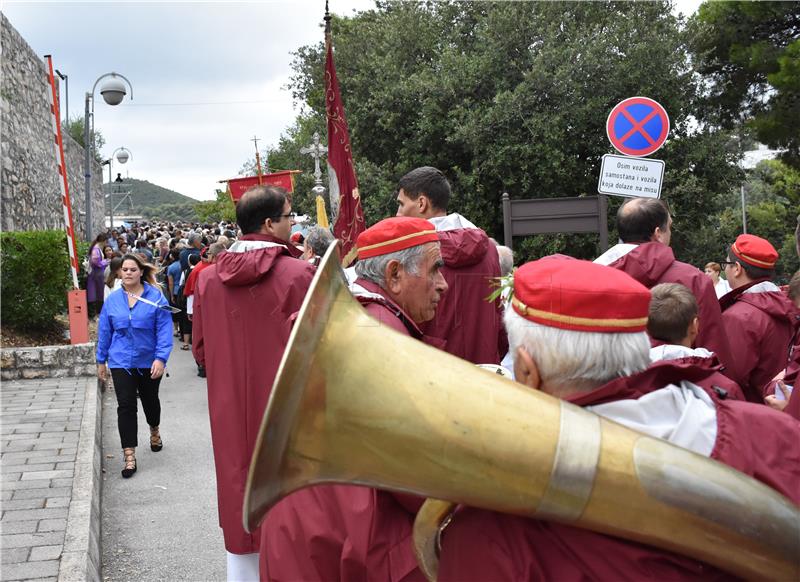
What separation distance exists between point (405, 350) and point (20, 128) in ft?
59.3

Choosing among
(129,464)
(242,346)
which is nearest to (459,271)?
(242,346)

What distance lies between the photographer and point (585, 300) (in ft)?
4.30

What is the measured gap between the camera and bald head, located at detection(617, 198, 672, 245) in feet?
11.9

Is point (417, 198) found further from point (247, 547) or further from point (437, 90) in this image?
point (437, 90)

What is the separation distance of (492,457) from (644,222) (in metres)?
2.79

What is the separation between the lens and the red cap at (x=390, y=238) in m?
2.57

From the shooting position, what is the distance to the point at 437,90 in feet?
54.5

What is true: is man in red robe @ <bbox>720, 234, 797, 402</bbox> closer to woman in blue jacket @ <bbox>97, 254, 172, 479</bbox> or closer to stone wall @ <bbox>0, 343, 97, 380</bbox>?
woman in blue jacket @ <bbox>97, 254, 172, 479</bbox>

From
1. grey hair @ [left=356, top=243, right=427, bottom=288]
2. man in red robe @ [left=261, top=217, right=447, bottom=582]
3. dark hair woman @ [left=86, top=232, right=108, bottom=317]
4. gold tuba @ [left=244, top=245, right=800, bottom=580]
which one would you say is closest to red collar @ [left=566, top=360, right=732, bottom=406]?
gold tuba @ [left=244, top=245, right=800, bottom=580]

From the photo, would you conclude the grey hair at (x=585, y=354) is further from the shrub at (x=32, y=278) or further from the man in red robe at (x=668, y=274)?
the shrub at (x=32, y=278)

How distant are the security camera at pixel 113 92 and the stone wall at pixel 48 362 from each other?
25.2 ft

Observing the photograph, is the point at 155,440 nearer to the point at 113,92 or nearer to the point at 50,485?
the point at 50,485

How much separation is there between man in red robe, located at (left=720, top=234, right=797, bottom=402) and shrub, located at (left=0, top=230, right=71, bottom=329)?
8957 millimetres

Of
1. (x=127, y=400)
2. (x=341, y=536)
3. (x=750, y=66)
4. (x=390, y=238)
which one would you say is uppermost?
(x=750, y=66)
